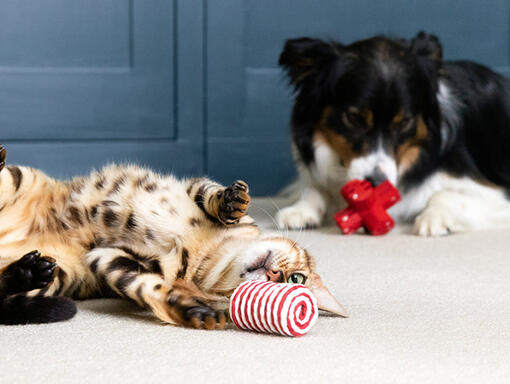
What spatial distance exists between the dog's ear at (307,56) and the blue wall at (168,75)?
844 mm

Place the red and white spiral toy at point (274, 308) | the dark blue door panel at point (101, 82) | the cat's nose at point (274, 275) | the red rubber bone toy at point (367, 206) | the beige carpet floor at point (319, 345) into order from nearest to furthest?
the beige carpet floor at point (319, 345)
the red and white spiral toy at point (274, 308)
the cat's nose at point (274, 275)
the red rubber bone toy at point (367, 206)
the dark blue door panel at point (101, 82)

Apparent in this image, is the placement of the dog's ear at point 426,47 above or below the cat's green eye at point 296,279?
above

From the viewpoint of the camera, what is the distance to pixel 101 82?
3.29 metres

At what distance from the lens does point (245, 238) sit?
1449mm

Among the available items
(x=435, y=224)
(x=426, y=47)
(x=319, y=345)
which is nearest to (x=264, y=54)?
(x=426, y=47)

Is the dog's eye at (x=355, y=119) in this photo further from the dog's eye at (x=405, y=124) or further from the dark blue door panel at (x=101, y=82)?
the dark blue door panel at (x=101, y=82)

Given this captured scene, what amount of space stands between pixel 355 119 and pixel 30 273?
1.46m

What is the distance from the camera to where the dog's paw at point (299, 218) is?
2.47 meters

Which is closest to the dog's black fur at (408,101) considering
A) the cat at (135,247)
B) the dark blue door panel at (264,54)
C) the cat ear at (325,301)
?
the dark blue door panel at (264,54)

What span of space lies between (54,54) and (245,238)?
2123 millimetres

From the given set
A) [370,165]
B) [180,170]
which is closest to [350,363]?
[370,165]

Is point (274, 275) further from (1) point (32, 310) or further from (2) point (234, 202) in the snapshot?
(1) point (32, 310)

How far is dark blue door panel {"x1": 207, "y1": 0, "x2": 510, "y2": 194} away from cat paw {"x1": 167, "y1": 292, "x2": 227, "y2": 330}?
221 centimetres

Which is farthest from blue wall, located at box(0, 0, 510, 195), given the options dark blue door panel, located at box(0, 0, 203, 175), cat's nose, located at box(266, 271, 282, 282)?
cat's nose, located at box(266, 271, 282, 282)
